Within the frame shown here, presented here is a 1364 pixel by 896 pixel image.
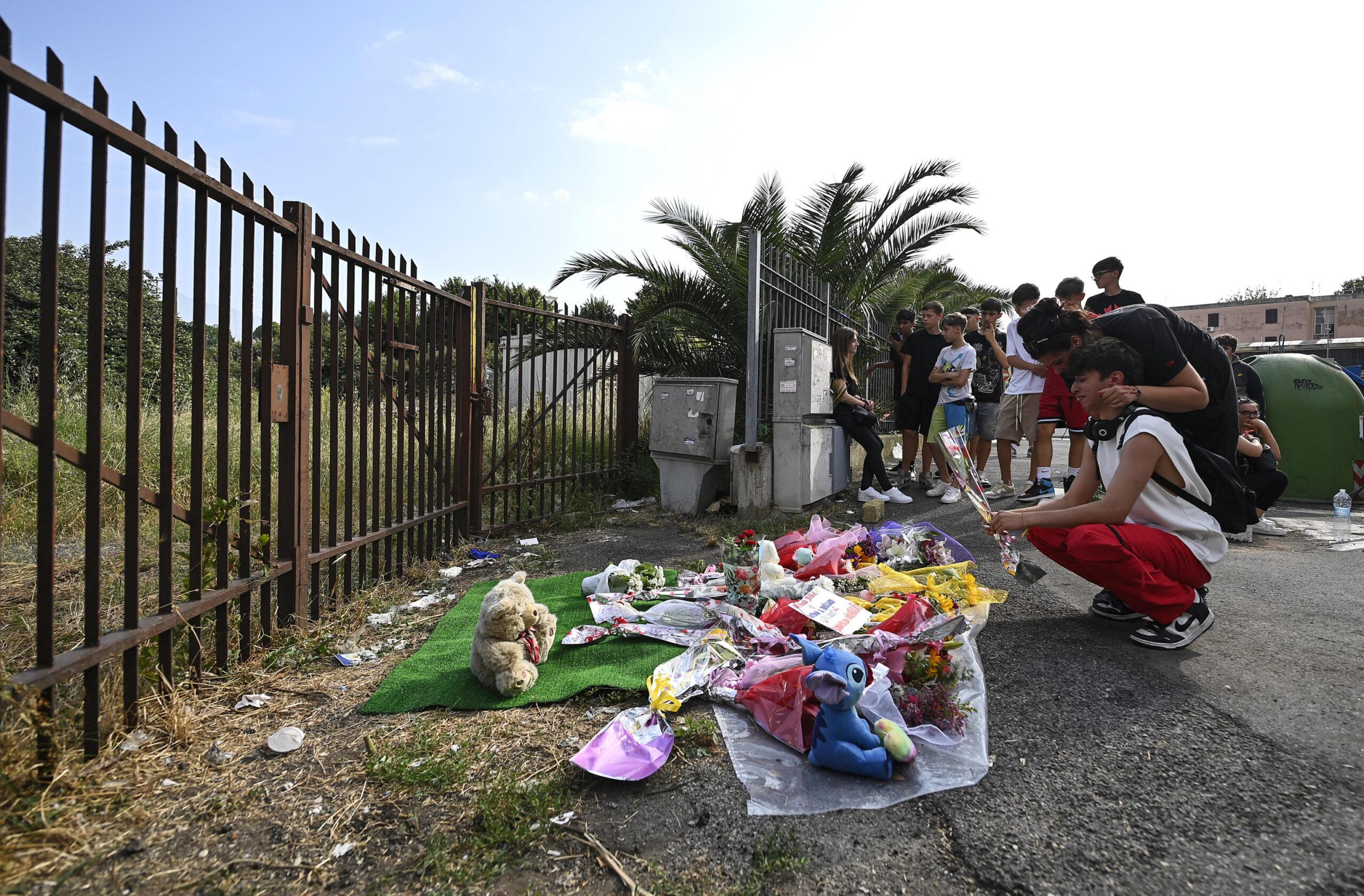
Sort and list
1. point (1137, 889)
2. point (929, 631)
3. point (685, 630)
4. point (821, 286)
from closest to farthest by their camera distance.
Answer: point (1137, 889)
point (929, 631)
point (685, 630)
point (821, 286)

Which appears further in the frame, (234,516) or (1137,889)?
(234,516)

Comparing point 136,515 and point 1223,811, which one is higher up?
point 136,515

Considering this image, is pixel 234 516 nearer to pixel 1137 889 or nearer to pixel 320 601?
pixel 320 601

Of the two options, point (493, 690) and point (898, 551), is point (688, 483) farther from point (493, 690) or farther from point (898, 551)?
point (493, 690)

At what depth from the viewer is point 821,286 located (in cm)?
849

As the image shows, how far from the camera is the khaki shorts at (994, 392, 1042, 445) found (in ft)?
20.4

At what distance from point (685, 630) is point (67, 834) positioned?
7.63 feet

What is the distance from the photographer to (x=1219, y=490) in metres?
3.34

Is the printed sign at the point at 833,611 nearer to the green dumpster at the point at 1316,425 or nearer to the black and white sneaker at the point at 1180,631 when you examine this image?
the black and white sneaker at the point at 1180,631

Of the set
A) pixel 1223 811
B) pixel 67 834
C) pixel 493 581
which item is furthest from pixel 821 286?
pixel 67 834

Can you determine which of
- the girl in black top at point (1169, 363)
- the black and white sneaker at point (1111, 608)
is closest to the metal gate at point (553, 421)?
the girl in black top at point (1169, 363)

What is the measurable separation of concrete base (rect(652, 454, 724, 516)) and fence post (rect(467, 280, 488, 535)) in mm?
1930

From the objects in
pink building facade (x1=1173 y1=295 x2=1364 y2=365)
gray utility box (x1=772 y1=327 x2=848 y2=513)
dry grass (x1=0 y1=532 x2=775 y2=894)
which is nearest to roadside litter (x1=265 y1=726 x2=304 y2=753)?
dry grass (x1=0 y1=532 x2=775 y2=894)

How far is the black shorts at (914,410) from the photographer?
24.1 ft
